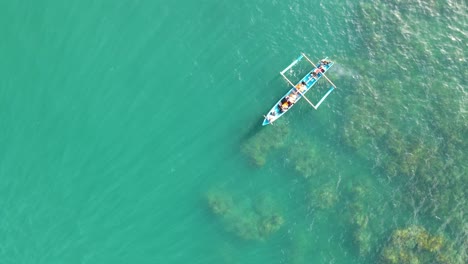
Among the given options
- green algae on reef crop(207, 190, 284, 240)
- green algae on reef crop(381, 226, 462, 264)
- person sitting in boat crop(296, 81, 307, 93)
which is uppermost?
Answer: person sitting in boat crop(296, 81, 307, 93)

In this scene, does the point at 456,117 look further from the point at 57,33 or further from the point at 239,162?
the point at 57,33

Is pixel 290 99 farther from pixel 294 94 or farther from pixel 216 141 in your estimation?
pixel 216 141

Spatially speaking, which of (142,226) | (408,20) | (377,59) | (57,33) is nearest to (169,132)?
(142,226)

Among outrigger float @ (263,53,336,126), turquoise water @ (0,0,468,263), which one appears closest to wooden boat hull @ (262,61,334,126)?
outrigger float @ (263,53,336,126)

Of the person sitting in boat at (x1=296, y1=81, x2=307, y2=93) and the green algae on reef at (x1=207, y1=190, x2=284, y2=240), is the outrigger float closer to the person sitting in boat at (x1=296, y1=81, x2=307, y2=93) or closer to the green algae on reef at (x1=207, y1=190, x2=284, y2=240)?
the person sitting in boat at (x1=296, y1=81, x2=307, y2=93)

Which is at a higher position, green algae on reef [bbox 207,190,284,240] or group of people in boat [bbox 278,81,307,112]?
group of people in boat [bbox 278,81,307,112]

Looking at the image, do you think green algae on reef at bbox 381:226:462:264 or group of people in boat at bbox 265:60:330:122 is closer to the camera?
green algae on reef at bbox 381:226:462:264

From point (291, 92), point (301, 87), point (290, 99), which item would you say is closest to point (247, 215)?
point (290, 99)

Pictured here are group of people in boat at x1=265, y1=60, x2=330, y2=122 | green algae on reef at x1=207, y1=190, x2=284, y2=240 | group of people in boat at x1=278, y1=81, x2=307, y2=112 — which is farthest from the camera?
group of people in boat at x1=278, y1=81, x2=307, y2=112
